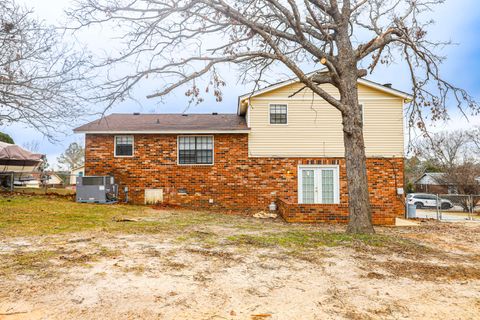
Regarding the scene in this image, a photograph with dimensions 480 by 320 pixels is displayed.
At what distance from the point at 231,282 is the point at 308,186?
11465mm

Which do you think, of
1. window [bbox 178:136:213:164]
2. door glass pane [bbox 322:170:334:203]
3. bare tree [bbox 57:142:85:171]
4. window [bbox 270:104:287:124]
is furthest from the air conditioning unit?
bare tree [bbox 57:142:85:171]

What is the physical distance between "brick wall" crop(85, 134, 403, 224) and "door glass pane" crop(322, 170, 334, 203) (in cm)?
42

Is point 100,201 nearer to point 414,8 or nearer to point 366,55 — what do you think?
point 366,55

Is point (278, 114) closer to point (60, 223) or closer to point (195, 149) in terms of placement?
point (195, 149)

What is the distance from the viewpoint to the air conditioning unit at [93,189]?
13977 millimetres

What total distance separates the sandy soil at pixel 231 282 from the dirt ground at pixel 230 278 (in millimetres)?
12

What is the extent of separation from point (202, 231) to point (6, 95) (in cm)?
740

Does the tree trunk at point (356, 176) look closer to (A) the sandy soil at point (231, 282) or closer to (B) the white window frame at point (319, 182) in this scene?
(A) the sandy soil at point (231, 282)

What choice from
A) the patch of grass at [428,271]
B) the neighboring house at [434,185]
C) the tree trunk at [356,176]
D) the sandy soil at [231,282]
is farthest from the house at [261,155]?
the neighboring house at [434,185]

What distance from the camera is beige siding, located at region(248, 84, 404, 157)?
49.2ft

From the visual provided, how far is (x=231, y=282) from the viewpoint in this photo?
3902 millimetres

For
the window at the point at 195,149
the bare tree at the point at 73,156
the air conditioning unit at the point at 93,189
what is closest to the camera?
the air conditioning unit at the point at 93,189

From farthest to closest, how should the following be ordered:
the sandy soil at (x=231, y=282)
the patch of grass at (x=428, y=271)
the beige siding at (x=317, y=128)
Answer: the beige siding at (x=317, y=128), the patch of grass at (x=428, y=271), the sandy soil at (x=231, y=282)

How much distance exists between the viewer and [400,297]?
353 centimetres
